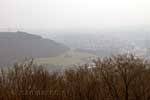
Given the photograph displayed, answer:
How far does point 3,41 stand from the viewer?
10838 cm

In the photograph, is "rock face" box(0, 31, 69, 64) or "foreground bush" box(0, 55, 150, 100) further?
"rock face" box(0, 31, 69, 64)

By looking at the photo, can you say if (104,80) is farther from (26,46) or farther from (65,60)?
(26,46)

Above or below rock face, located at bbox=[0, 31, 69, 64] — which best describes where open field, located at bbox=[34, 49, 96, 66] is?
below

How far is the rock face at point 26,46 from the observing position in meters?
101

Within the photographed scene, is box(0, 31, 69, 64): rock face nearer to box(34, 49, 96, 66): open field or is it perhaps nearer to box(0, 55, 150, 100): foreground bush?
box(34, 49, 96, 66): open field

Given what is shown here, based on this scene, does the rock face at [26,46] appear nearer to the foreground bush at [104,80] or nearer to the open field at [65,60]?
the open field at [65,60]

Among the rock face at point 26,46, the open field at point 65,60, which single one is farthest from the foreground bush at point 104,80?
the rock face at point 26,46

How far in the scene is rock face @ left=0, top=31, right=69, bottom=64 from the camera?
101m

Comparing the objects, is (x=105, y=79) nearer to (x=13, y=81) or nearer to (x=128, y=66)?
(x=128, y=66)

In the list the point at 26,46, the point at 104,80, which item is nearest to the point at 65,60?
the point at 26,46

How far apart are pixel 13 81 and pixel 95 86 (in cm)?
633

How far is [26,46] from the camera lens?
10881 centimetres

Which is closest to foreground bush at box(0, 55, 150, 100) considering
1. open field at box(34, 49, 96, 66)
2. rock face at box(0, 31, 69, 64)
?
open field at box(34, 49, 96, 66)

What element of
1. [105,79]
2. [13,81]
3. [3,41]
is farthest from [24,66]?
[3,41]
